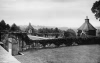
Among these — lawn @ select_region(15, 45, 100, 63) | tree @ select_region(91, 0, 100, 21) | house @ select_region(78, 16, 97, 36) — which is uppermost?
tree @ select_region(91, 0, 100, 21)

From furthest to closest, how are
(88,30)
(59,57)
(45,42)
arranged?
(88,30)
(45,42)
(59,57)

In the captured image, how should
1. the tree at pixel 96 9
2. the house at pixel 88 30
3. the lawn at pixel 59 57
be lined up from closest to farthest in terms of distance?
the lawn at pixel 59 57, the tree at pixel 96 9, the house at pixel 88 30

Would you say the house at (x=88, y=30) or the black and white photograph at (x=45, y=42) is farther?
the house at (x=88, y=30)

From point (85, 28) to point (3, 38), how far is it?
2621 centimetres

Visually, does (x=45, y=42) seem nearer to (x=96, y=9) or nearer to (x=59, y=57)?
(x=59, y=57)

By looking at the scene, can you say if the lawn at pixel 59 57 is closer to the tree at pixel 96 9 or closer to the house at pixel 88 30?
the tree at pixel 96 9

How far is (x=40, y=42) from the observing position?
19422 mm

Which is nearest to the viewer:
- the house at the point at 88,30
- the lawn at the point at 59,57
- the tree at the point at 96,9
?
the lawn at the point at 59,57

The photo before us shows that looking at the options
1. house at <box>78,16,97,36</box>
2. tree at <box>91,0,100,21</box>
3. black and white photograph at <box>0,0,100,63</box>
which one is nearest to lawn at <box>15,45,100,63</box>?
black and white photograph at <box>0,0,100,63</box>

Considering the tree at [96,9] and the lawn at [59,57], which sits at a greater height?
the tree at [96,9]

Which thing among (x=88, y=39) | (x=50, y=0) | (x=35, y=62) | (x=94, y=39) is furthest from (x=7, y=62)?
(x=94, y=39)

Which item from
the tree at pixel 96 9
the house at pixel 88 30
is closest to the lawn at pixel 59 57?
the tree at pixel 96 9

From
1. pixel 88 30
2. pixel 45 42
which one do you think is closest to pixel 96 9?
pixel 88 30

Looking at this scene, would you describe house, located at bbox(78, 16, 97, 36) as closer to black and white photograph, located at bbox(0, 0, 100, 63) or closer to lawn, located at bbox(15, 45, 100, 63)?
black and white photograph, located at bbox(0, 0, 100, 63)
